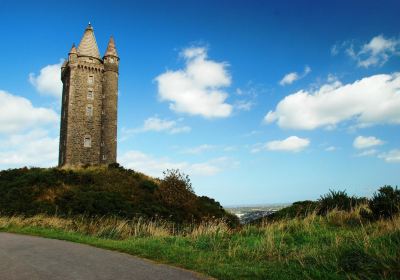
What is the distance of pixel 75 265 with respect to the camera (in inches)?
297

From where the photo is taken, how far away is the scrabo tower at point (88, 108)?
4912 centimetres

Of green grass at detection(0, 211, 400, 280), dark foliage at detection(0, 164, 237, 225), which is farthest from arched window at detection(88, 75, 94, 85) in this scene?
green grass at detection(0, 211, 400, 280)

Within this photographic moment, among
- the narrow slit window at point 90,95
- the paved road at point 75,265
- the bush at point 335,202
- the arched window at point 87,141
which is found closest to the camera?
the paved road at point 75,265

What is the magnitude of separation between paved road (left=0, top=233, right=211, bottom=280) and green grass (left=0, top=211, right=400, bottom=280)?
61 cm

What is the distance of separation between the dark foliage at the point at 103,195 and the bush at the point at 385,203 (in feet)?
40.2

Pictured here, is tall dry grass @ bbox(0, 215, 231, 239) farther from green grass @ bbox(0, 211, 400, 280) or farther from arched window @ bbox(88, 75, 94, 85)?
arched window @ bbox(88, 75, 94, 85)

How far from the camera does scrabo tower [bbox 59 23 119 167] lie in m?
49.1

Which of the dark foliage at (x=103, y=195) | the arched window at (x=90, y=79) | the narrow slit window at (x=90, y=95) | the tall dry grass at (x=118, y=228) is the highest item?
the arched window at (x=90, y=79)

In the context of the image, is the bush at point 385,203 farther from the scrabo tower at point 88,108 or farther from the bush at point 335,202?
the scrabo tower at point 88,108

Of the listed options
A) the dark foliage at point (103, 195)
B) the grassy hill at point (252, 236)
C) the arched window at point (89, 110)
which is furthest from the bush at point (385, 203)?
the arched window at point (89, 110)

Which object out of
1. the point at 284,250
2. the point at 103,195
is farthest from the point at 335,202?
the point at 103,195

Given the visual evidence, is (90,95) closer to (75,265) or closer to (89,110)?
(89,110)

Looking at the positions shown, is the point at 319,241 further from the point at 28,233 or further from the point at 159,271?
the point at 28,233

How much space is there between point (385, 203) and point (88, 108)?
43672mm
